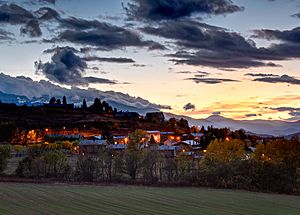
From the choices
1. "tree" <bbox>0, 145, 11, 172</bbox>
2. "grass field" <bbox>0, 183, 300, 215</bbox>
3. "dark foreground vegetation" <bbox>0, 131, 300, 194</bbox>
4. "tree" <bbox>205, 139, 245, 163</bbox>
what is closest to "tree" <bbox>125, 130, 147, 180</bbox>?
"dark foreground vegetation" <bbox>0, 131, 300, 194</bbox>

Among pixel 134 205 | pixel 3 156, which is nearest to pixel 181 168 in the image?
pixel 3 156

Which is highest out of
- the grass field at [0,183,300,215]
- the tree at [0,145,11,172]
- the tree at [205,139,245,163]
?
the tree at [205,139,245,163]

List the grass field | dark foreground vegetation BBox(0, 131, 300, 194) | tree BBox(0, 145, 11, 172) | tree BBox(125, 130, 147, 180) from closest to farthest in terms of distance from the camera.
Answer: the grass field < dark foreground vegetation BBox(0, 131, 300, 194) < tree BBox(125, 130, 147, 180) < tree BBox(0, 145, 11, 172)

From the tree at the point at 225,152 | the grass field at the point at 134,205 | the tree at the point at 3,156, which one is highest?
the tree at the point at 225,152

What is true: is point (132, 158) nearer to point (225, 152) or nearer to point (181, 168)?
point (181, 168)

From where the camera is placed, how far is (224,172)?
6725 cm

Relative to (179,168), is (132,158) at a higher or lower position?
higher

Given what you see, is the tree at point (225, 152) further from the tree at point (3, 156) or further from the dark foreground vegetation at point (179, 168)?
the tree at point (3, 156)

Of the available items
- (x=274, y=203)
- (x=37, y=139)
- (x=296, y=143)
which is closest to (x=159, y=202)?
(x=274, y=203)

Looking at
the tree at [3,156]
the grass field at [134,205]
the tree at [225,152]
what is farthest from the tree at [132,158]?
the grass field at [134,205]

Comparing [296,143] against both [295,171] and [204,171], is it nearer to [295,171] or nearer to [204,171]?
[295,171]

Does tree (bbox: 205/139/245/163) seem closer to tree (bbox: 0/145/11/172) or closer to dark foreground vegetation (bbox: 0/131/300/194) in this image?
dark foreground vegetation (bbox: 0/131/300/194)

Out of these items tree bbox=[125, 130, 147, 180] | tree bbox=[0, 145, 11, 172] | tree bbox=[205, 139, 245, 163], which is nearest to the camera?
tree bbox=[205, 139, 245, 163]

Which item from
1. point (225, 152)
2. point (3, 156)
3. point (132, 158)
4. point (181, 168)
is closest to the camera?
point (181, 168)
